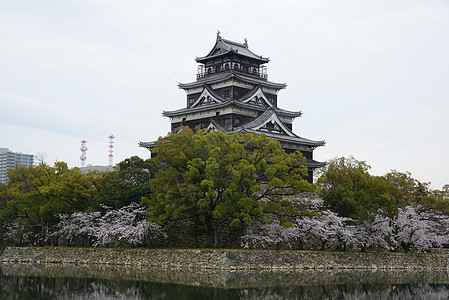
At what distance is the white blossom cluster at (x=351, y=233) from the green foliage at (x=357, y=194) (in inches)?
24.1

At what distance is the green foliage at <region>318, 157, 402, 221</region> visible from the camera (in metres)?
29.4

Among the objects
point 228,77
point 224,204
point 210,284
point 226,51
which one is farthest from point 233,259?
point 226,51

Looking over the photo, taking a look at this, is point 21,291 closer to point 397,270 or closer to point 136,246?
point 136,246

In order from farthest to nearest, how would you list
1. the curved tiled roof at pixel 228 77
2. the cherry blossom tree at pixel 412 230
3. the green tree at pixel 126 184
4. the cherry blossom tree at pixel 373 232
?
the curved tiled roof at pixel 228 77, the cherry blossom tree at pixel 412 230, the green tree at pixel 126 184, the cherry blossom tree at pixel 373 232

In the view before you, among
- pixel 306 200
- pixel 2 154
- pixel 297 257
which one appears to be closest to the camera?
pixel 297 257

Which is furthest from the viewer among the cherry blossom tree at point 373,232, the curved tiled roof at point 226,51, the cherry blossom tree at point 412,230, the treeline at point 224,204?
the curved tiled roof at point 226,51

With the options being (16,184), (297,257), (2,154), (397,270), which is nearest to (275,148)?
(297,257)

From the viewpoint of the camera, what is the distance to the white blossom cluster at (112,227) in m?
29.3

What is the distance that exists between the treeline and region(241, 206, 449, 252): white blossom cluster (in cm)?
6

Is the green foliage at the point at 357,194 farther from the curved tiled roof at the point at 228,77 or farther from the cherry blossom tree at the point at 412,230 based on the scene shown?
the curved tiled roof at the point at 228,77

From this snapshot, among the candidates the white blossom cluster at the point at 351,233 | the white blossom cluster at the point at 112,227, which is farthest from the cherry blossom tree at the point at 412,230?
the white blossom cluster at the point at 112,227

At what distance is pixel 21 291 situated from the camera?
1859 centimetres

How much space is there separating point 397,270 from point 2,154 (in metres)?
103

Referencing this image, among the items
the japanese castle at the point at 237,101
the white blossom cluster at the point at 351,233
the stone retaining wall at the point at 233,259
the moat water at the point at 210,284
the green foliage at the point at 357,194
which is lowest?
the moat water at the point at 210,284
